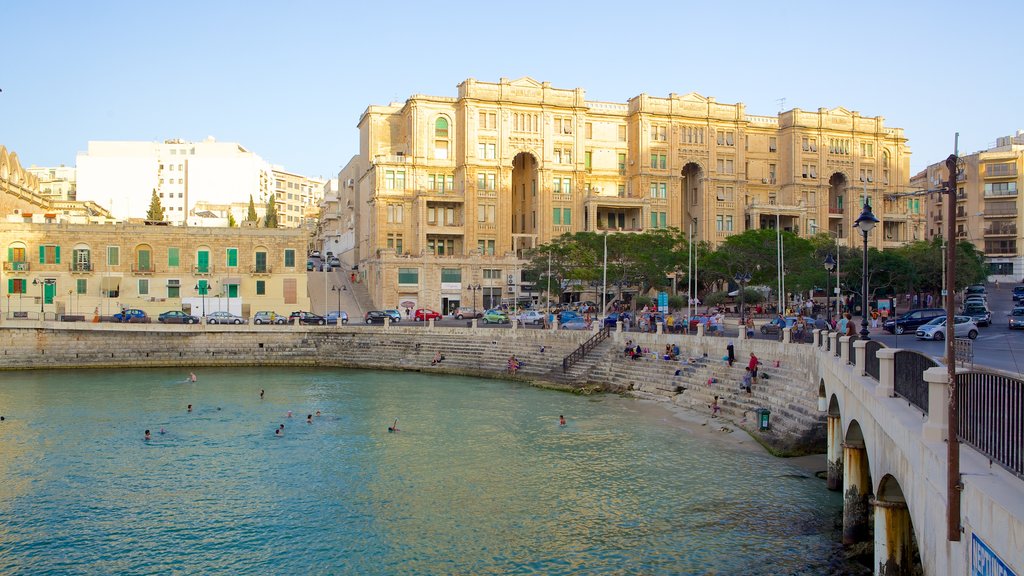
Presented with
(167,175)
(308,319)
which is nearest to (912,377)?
(308,319)

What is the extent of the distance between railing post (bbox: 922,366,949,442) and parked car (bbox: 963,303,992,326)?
121 feet

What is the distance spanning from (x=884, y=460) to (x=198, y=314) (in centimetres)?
6220

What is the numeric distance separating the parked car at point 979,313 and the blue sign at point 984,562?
3888cm

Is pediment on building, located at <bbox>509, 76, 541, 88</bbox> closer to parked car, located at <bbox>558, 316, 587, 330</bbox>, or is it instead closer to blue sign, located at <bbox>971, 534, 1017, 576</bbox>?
parked car, located at <bbox>558, 316, 587, 330</bbox>

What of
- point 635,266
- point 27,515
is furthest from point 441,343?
point 27,515

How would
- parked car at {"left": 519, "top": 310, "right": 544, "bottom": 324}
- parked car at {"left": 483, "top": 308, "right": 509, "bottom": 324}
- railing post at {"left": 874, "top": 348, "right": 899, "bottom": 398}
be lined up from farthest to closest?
parked car at {"left": 483, "top": 308, "right": 509, "bottom": 324}, parked car at {"left": 519, "top": 310, "right": 544, "bottom": 324}, railing post at {"left": 874, "top": 348, "right": 899, "bottom": 398}

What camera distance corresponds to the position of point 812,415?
94.1 ft

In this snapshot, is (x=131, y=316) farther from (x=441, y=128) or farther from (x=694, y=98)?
(x=694, y=98)

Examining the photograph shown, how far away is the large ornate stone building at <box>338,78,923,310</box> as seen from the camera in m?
80.1

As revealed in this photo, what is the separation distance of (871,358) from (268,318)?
5299cm

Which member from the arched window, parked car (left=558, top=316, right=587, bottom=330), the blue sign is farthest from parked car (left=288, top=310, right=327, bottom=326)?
the blue sign

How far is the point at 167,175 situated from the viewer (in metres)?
130

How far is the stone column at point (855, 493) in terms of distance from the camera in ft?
61.2

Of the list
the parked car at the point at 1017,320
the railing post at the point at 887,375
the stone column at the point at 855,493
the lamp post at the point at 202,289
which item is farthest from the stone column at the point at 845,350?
the lamp post at the point at 202,289
